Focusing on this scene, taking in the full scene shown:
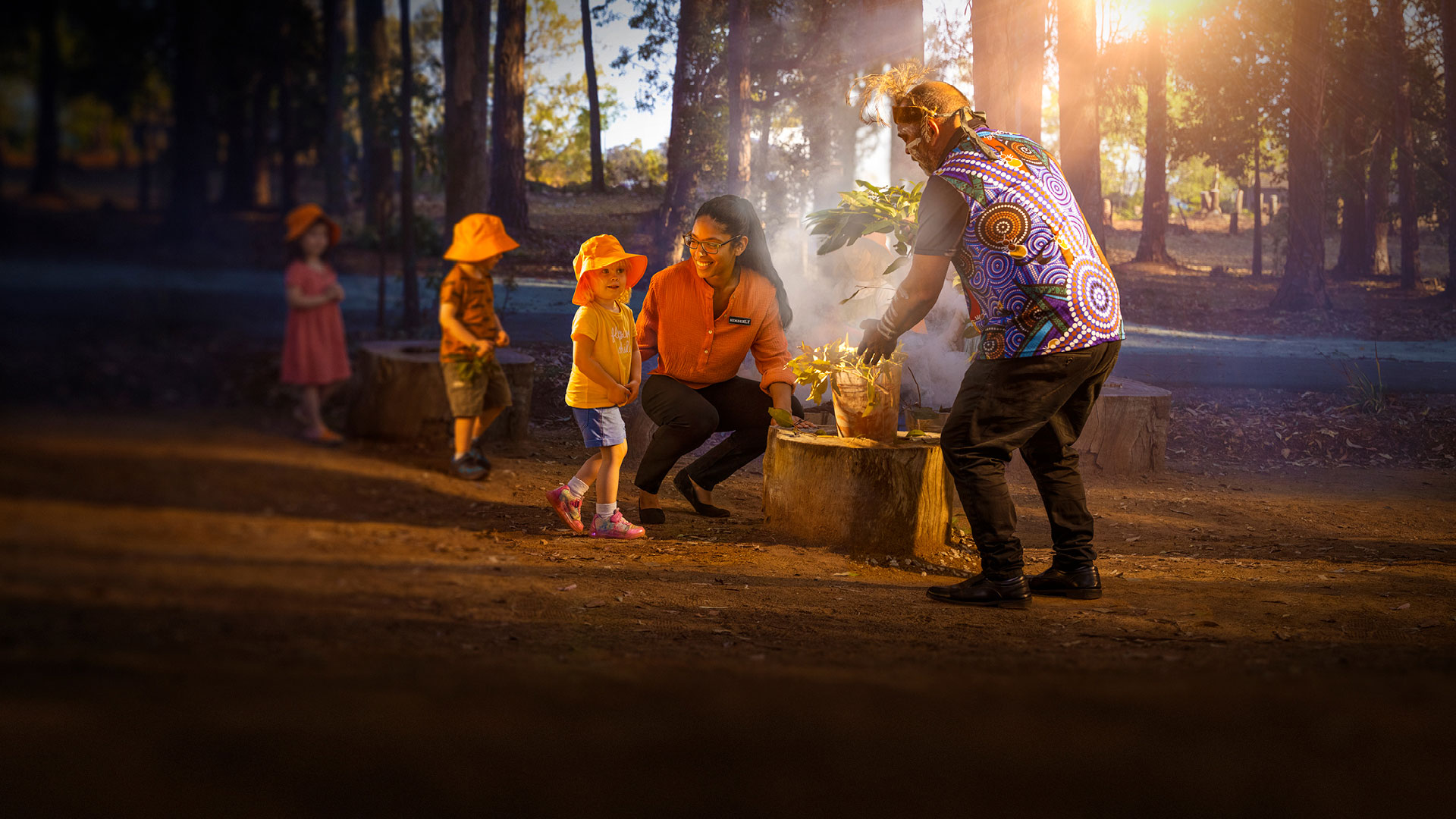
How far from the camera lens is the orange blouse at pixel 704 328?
3.52 m

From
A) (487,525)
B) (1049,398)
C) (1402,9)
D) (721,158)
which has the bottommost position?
(487,525)

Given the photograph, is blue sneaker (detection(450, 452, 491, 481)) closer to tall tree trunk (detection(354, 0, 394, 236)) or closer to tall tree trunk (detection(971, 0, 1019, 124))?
tall tree trunk (detection(354, 0, 394, 236))

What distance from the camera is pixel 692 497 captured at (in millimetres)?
3867

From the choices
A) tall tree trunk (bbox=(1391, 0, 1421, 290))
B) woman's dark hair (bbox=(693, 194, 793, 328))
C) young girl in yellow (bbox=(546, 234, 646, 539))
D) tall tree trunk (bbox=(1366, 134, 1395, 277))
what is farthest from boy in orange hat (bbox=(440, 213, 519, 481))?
tall tree trunk (bbox=(1366, 134, 1395, 277))

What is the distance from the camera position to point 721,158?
5.00 metres

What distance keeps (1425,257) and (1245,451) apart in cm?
606

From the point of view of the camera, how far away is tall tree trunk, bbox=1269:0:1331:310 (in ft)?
35.4

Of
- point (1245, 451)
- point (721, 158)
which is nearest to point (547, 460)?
→ point (721, 158)

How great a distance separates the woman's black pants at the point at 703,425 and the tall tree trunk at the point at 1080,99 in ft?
17.6

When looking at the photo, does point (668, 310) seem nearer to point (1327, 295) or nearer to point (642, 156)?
point (642, 156)

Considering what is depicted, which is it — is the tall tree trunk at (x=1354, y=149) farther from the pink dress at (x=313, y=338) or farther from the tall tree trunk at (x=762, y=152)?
the pink dress at (x=313, y=338)

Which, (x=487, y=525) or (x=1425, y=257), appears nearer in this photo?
(x=487, y=525)

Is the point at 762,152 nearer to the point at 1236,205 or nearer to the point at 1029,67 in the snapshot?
the point at 1029,67

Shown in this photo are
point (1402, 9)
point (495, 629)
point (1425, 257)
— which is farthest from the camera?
point (1425, 257)
